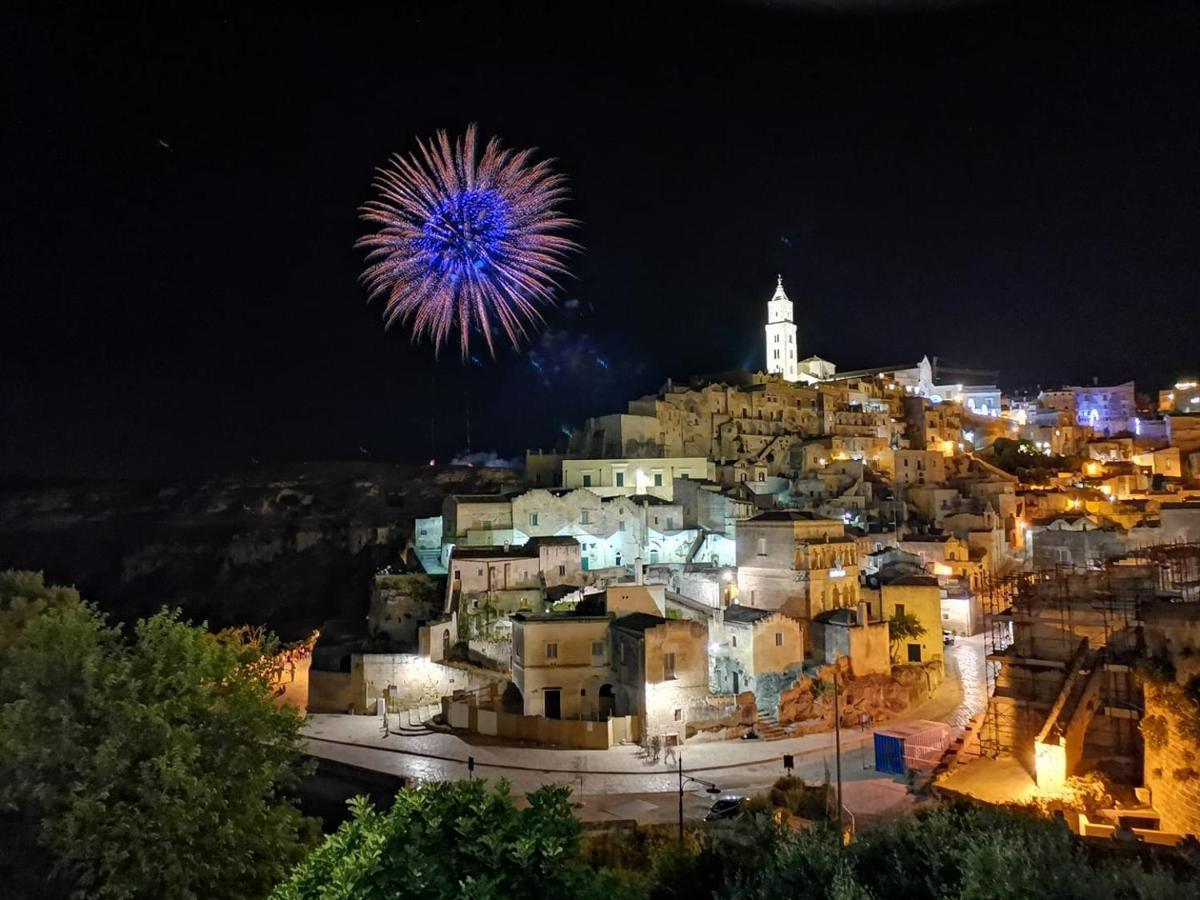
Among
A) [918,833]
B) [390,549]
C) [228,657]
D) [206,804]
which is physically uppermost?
[390,549]

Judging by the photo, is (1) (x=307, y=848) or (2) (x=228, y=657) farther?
(2) (x=228, y=657)

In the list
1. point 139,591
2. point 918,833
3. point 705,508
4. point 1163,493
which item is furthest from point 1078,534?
point 139,591

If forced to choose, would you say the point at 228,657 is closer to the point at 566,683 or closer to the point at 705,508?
the point at 566,683

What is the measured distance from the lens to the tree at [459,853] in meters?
7.24

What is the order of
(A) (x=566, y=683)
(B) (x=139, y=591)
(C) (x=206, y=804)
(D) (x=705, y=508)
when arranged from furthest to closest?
(B) (x=139, y=591)
(D) (x=705, y=508)
(A) (x=566, y=683)
(C) (x=206, y=804)

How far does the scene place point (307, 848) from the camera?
13.1m

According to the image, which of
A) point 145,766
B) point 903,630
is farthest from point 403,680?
point 903,630

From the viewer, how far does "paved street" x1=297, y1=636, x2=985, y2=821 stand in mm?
18875

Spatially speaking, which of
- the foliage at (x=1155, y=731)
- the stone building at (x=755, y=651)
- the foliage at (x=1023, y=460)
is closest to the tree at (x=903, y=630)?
the stone building at (x=755, y=651)

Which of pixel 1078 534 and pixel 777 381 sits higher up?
pixel 777 381

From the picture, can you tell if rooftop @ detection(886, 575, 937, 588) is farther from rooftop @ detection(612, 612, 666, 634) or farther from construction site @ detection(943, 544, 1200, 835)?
rooftop @ detection(612, 612, 666, 634)

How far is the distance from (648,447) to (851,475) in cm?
1360

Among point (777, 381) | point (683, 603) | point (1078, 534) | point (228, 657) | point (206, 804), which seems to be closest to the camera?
point (206, 804)

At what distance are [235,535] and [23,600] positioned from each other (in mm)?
45305
